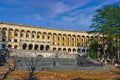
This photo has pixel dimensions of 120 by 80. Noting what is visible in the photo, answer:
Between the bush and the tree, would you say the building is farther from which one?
the tree

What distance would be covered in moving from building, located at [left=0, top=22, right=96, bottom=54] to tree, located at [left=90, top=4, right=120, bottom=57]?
27902mm

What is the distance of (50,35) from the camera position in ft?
420

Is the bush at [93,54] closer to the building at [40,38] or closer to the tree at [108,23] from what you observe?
the building at [40,38]

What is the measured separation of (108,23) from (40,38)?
55530 mm

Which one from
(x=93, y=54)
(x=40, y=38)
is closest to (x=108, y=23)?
(x=93, y=54)

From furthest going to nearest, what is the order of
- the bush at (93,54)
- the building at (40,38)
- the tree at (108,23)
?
the building at (40,38) < the bush at (93,54) < the tree at (108,23)

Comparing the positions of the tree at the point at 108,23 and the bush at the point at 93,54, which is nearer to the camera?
the tree at the point at 108,23

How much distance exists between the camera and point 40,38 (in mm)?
125125

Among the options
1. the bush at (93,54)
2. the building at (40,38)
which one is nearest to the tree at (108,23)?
the bush at (93,54)

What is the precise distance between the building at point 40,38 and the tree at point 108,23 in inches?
1098

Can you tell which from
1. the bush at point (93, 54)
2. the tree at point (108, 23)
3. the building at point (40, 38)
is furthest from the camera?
the building at point (40, 38)

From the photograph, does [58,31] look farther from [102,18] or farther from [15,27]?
[102,18]

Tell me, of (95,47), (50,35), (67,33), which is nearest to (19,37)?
(50,35)

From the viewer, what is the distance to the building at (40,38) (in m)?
113
